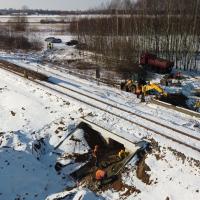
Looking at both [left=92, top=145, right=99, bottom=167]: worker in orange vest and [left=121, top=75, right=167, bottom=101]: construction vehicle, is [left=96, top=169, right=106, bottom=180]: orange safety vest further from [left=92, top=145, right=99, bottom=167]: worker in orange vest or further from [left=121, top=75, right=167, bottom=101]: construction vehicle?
[left=121, top=75, right=167, bottom=101]: construction vehicle

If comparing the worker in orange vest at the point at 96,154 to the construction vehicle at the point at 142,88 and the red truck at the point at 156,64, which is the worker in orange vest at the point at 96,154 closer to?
the construction vehicle at the point at 142,88

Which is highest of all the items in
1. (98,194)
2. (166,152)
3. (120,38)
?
(120,38)

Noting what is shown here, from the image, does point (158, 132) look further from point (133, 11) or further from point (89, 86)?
point (133, 11)

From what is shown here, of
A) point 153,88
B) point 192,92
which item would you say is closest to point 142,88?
point 153,88

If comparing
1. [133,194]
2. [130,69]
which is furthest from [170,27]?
[133,194]

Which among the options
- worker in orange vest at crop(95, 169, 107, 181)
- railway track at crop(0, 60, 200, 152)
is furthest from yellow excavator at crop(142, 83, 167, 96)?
worker in orange vest at crop(95, 169, 107, 181)

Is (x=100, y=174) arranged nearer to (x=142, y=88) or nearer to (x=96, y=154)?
(x=96, y=154)

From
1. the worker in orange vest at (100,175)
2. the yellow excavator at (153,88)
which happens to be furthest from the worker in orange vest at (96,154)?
the yellow excavator at (153,88)

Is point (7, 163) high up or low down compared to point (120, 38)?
down

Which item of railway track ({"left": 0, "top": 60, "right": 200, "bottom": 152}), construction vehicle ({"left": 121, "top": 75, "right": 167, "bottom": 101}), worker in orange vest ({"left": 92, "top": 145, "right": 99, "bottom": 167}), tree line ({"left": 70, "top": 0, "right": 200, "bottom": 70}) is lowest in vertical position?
worker in orange vest ({"left": 92, "top": 145, "right": 99, "bottom": 167})
